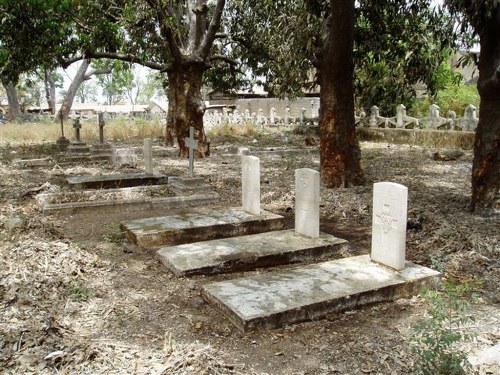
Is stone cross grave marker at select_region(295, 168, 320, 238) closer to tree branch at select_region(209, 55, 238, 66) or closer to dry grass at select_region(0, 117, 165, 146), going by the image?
tree branch at select_region(209, 55, 238, 66)

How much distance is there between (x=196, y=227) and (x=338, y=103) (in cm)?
420

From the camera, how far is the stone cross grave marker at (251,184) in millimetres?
7645

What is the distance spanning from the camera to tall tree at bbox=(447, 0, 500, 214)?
6785 millimetres

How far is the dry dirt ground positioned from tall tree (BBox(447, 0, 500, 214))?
1.25ft

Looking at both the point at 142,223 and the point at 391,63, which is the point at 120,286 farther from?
the point at 391,63

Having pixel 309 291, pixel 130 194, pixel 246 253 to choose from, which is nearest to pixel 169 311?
pixel 309 291

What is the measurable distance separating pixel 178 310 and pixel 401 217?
8.09 feet

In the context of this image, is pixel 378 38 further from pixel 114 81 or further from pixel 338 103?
pixel 114 81

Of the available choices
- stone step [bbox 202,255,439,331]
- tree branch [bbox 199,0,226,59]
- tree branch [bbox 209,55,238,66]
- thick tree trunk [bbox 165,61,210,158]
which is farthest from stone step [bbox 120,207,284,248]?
tree branch [bbox 209,55,238,66]

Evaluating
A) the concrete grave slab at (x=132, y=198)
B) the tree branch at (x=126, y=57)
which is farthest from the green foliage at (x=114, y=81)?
the concrete grave slab at (x=132, y=198)

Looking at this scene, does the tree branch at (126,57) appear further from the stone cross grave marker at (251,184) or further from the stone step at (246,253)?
the stone step at (246,253)

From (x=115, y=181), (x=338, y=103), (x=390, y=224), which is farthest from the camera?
(x=115, y=181)

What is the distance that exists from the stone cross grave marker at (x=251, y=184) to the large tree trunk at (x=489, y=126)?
10.5ft

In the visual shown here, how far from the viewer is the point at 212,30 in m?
15.2
